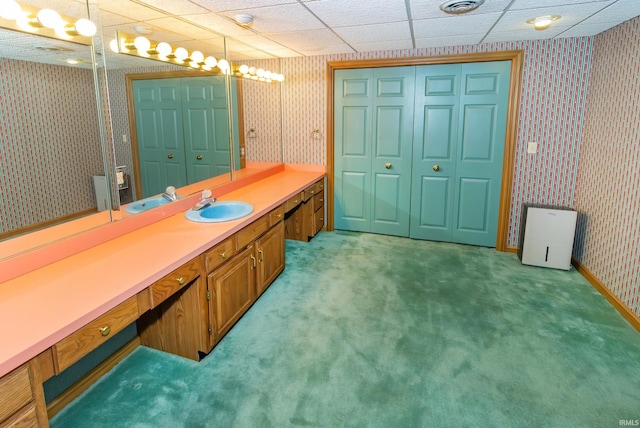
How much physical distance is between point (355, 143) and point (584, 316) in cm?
276

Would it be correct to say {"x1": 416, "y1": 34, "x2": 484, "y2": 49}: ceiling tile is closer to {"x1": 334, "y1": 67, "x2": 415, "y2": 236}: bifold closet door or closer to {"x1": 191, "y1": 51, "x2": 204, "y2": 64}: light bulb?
{"x1": 334, "y1": 67, "x2": 415, "y2": 236}: bifold closet door

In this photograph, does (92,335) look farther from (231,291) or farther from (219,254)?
(231,291)

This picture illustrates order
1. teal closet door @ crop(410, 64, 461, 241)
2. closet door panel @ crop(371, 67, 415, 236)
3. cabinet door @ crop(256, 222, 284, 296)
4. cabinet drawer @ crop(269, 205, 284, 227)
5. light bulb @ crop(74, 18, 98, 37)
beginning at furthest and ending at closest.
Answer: closet door panel @ crop(371, 67, 415, 236)
teal closet door @ crop(410, 64, 461, 241)
cabinet drawer @ crop(269, 205, 284, 227)
cabinet door @ crop(256, 222, 284, 296)
light bulb @ crop(74, 18, 98, 37)

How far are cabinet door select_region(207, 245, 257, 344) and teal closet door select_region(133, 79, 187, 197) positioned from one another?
2.59 ft

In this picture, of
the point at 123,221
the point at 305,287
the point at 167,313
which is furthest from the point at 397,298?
the point at 123,221

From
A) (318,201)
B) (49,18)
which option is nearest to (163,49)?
(49,18)

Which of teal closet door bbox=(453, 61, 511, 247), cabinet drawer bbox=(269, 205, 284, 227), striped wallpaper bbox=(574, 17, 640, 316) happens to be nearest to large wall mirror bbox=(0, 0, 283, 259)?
cabinet drawer bbox=(269, 205, 284, 227)

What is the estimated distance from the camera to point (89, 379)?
2045 millimetres

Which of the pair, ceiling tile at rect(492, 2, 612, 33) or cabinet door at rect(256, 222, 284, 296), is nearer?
ceiling tile at rect(492, 2, 612, 33)

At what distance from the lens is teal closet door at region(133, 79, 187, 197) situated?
2.59 meters

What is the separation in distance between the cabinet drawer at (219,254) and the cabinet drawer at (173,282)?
96mm

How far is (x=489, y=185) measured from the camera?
4023mm

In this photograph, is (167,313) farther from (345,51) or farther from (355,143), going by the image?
(345,51)

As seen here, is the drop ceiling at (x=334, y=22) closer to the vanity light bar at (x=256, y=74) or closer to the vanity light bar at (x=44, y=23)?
the vanity light bar at (x=44, y=23)
